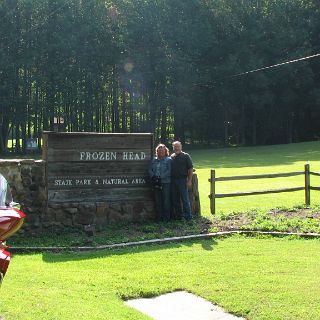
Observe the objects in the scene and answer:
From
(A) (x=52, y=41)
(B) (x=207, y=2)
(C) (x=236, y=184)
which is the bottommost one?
(C) (x=236, y=184)

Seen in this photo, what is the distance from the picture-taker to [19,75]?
47594mm

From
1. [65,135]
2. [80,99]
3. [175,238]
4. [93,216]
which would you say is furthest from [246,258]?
[80,99]

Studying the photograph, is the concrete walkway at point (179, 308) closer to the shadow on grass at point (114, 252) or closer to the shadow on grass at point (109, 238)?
the shadow on grass at point (114, 252)

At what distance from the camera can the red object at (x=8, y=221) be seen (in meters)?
2.79

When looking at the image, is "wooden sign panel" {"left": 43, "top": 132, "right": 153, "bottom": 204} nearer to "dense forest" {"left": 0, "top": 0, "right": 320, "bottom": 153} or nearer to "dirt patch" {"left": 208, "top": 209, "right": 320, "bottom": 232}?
"dirt patch" {"left": 208, "top": 209, "right": 320, "bottom": 232}

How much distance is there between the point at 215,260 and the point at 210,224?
3014mm

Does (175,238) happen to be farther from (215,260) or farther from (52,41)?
(52,41)

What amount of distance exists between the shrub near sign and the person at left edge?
203 millimetres

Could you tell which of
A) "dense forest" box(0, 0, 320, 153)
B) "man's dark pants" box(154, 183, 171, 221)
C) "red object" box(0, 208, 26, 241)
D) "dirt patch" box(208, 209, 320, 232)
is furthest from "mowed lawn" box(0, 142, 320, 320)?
"dense forest" box(0, 0, 320, 153)

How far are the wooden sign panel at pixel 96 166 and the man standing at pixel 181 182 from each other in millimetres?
528

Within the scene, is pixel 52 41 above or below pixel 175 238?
above

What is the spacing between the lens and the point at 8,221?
2.80m

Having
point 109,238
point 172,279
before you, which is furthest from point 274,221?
point 172,279

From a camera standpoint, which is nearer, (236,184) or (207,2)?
(236,184)
